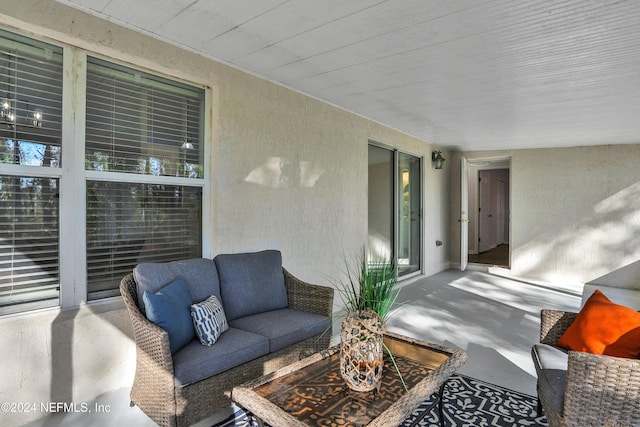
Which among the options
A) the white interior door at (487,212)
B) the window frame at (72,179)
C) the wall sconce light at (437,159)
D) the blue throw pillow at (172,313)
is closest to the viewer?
the blue throw pillow at (172,313)

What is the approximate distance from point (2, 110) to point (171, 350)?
164 cm

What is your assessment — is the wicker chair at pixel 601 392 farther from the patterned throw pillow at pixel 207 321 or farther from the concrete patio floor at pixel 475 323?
the patterned throw pillow at pixel 207 321

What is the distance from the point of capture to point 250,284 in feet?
8.98

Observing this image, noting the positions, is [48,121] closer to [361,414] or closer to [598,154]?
[361,414]

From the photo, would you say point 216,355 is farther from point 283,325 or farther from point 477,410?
point 477,410

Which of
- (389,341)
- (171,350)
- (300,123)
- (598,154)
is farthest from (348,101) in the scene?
(598,154)

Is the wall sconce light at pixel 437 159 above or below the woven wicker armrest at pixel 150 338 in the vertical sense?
above

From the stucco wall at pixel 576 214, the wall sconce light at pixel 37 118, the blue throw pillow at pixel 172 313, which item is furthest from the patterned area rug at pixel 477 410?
the stucco wall at pixel 576 214

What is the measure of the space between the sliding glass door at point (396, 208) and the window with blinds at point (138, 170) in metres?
2.78

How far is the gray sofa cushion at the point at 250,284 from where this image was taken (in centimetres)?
262

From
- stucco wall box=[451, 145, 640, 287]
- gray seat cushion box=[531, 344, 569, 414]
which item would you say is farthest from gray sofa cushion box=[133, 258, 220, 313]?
stucco wall box=[451, 145, 640, 287]

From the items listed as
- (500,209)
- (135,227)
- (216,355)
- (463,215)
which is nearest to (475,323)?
(216,355)

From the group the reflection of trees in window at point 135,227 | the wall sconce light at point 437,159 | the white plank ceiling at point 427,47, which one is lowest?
the reflection of trees in window at point 135,227

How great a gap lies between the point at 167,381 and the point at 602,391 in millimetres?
1950
